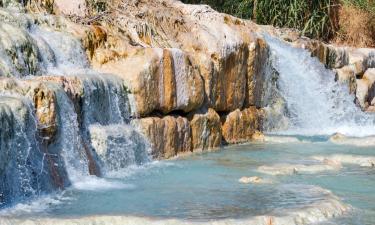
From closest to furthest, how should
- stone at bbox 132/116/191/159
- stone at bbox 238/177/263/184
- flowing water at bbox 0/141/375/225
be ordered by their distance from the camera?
flowing water at bbox 0/141/375/225, stone at bbox 238/177/263/184, stone at bbox 132/116/191/159

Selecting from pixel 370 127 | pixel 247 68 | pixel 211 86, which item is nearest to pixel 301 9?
pixel 370 127

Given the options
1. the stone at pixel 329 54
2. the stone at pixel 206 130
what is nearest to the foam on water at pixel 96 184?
the stone at pixel 206 130

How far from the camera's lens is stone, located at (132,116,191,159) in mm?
10859

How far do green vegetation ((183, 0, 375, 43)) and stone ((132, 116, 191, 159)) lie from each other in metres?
9.72

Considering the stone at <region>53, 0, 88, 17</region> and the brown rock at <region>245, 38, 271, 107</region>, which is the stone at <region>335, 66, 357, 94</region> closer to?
the brown rock at <region>245, 38, 271, 107</region>

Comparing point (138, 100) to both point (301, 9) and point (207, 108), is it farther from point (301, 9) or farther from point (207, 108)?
point (301, 9)

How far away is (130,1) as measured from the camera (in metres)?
13.8

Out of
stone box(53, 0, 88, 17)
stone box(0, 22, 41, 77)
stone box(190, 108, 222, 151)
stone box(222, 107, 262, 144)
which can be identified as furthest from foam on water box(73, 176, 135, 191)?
stone box(222, 107, 262, 144)

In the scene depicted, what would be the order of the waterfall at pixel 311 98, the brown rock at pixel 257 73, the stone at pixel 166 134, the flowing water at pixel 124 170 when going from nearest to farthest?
the flowing water at pixel 124 170 < the stone at pixel 166 134 < the brown rock at pixel 257 73 < the waterfall at pixel 311 98

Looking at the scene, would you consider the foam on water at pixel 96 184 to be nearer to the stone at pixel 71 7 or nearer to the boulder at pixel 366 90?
the stone at pixel 71 7

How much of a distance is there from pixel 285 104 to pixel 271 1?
576cm

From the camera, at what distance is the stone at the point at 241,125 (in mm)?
13453

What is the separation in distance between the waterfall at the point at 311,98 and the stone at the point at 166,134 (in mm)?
4302

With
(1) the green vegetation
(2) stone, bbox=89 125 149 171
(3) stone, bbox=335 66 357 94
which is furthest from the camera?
(1) the green vegetation
